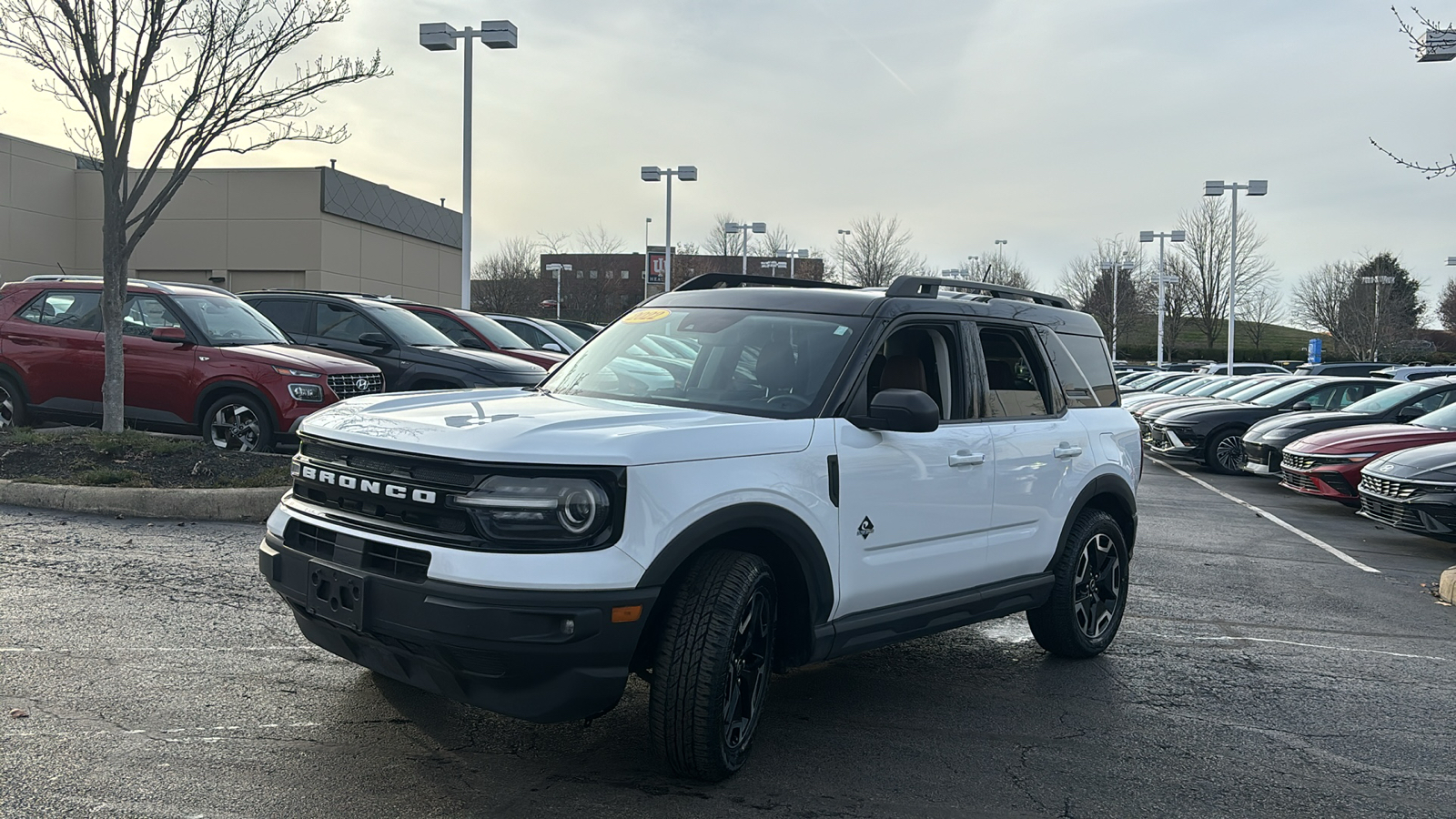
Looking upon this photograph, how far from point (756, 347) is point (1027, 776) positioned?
6.57 ft

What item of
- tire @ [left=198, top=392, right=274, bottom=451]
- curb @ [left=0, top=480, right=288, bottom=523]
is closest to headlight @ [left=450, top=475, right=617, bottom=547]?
curb @ [left=0, top=480, right=288, bottom=523]

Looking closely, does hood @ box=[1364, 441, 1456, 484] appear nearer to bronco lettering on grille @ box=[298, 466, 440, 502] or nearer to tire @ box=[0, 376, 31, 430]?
bronco lettering on grille @ box=[298, 466, 440, 502]

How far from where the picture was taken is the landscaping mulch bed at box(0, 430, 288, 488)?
920 cm

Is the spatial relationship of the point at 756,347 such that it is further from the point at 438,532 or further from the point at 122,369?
the point at 122,369

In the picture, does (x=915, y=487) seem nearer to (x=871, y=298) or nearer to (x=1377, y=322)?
(x=871, y=298)

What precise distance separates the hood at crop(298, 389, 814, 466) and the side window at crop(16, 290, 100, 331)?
876 cm

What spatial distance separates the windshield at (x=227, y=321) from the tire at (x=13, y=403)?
1826 mm

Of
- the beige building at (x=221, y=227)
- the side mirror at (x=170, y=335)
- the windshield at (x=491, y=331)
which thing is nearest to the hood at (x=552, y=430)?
the side mirror at (x=170, y=335)

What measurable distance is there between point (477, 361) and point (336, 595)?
9.31 m

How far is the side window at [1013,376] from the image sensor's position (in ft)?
18.1

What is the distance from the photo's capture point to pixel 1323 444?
13125mm

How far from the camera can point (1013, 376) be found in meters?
5.71

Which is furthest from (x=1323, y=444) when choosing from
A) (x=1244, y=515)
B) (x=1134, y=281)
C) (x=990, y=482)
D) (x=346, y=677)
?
(x=1134, y=281)

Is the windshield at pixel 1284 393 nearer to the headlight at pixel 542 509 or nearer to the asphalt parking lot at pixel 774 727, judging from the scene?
the asphalt parking lot at pixel 774 727
